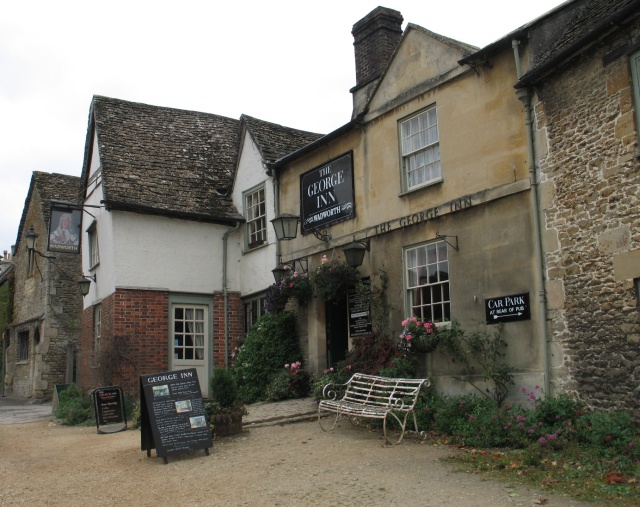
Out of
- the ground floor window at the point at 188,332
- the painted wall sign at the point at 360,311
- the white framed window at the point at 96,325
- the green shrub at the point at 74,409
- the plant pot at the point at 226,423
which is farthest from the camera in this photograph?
the white framed window at the point at 96,325

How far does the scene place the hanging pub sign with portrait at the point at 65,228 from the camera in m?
18.6

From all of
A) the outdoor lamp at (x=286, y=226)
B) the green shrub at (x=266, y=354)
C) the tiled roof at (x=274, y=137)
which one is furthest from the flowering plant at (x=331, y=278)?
the tiled roof at (x=274, y=137)

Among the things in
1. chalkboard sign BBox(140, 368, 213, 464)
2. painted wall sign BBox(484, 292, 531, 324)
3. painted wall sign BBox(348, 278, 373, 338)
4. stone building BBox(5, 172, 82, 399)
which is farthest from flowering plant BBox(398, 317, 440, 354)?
stone building BBox(5, 172, 82, 399)

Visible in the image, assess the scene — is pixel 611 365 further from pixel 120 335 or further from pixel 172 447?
pixel 120 335

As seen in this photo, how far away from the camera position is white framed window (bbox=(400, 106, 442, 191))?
1239 centimetres

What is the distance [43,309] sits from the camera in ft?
80.6

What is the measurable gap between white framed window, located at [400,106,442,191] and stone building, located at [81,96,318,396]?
4811 mm

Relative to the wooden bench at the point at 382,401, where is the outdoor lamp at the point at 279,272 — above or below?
above

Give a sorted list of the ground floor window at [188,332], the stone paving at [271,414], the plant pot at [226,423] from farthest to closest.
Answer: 1. the ground floor window at [188,332]
2. the stone paving at [271,414]
3. the plant pot at [226,423]

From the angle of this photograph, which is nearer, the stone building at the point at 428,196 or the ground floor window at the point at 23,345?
the stone building at the point at 428,196

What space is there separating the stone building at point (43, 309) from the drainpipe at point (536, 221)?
16546 millimetres

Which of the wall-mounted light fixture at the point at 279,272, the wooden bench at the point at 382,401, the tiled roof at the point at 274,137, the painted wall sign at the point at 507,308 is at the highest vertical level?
the tiled roof at the point at 274,137

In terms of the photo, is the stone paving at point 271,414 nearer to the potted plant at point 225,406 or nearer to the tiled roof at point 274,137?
the potted plant at point 225,406

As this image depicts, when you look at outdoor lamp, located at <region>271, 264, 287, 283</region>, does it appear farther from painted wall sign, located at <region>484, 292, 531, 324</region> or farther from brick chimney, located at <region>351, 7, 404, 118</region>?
painted wall sign, located at <region>484, 292, 531, 324</region>
